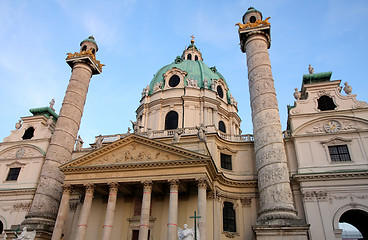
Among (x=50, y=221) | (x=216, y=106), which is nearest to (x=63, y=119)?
(x=50, y=221)

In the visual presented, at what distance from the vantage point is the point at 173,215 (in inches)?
682

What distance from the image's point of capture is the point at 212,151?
2278 cm

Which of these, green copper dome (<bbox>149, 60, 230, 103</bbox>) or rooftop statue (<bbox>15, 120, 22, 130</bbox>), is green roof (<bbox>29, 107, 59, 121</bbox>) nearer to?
rooftop statue (<bbox>15, 120, 22, 130</bbox>)

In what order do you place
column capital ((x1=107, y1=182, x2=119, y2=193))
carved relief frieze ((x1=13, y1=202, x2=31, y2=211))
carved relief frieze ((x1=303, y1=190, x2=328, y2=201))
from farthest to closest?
carved relief frieze ((x1=13, y1=202, x2=31, y2=211)) → carved relief frieze ((x1=303, y1=190, x2=328, y2=201)) → column capital ((x1=107, y1=182, x2=119, y2=193))

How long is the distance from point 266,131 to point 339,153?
238 inches

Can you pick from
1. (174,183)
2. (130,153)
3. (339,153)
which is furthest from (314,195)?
(130,153)

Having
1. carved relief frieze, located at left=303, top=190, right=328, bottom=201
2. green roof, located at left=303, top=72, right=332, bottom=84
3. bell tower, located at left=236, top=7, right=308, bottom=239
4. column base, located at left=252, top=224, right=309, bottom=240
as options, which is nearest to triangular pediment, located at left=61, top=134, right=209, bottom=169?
bell tower, located at left=236, top=7, right=308, bottom=239

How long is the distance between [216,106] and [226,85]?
5.29m

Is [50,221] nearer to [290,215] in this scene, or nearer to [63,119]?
[63,119]

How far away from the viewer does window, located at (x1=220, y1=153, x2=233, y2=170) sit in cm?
2345

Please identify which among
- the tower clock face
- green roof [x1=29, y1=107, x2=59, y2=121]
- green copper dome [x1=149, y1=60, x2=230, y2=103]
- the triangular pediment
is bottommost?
the triangular pediment

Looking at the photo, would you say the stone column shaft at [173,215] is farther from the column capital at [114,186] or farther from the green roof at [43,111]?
the green roof at [43,111]

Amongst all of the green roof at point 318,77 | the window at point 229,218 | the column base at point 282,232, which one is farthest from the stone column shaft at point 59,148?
the green roof at point 318,77

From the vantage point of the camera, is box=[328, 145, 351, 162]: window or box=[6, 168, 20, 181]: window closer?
box=[328, 145, 351, 162]: window
